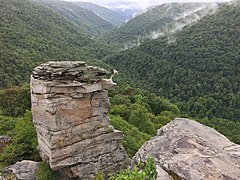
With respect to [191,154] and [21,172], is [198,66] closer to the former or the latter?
[21,172]

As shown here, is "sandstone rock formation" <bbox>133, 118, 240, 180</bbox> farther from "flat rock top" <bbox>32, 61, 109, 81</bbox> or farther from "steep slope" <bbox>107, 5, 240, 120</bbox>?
"steep slope" <bbox>107, 5, 240, 120</bbox>

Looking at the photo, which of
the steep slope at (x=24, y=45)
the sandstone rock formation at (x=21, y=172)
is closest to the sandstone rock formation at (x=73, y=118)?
the sandstone rock formation at (x=21, y=172)

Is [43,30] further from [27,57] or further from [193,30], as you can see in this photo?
[193,30]

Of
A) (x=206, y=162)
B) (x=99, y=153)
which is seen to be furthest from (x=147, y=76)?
(x=206, y=162)

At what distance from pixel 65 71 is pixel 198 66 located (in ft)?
354

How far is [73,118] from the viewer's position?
66.2 feet

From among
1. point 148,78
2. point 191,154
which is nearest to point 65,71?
point 191,154

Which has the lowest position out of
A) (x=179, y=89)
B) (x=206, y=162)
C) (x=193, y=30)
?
(x=179, y=89)

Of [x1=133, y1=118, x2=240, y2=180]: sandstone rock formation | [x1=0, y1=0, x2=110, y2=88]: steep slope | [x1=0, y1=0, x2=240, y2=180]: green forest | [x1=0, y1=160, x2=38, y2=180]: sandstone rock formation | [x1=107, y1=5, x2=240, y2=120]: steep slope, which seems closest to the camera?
[x1=133, y1=118, x2=240, y2=180]: sandstone rock formation

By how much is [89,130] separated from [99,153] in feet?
6.68

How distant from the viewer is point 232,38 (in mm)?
132500

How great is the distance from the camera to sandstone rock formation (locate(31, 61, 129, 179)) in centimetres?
1948

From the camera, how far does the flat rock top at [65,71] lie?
19.5 m

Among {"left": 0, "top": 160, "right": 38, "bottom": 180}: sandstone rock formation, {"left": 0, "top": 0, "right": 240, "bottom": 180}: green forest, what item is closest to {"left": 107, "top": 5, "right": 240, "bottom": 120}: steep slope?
{"left": 0, "top": 0, "right": 240, "bottom": 180}: green forest
